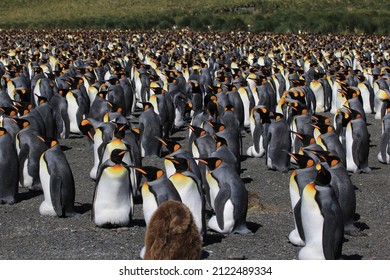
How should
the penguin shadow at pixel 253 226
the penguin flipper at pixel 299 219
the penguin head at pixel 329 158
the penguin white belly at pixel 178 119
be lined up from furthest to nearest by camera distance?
the penguin white belly at pixel 178 119 < the penguin shadow at pixel 253 226 < the penguin head at pixel 329 158 < the penguin flipper at pixel 299 219

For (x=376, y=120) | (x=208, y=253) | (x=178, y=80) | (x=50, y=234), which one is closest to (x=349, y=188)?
(x=208, y=253)

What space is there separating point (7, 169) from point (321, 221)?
120 inches

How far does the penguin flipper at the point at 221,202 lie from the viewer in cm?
527

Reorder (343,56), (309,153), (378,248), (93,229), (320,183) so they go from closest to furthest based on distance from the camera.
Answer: (320,183) < (378,248) < (93,229) < (309,153) < (343,56)

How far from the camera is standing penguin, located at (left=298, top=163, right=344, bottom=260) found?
4613 mm

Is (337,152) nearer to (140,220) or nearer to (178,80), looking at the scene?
(140,220)

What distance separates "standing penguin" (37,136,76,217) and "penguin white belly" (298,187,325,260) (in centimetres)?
208

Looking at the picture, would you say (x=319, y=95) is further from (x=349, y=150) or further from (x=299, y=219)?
(x=299, y=219)

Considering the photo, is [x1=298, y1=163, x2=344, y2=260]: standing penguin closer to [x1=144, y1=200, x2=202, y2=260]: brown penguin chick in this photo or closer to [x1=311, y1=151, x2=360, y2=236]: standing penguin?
[x1=311, y1=151, x2=360, y2=236]: standing penguin

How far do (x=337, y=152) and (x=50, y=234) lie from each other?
2956 mm

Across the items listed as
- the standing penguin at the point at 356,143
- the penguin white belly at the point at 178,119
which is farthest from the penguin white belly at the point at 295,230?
the penguin white belly at the point at 178,119

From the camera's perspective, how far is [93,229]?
5469 mm

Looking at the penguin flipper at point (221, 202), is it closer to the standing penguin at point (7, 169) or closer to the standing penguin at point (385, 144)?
the standing penguin at point (7, 169)

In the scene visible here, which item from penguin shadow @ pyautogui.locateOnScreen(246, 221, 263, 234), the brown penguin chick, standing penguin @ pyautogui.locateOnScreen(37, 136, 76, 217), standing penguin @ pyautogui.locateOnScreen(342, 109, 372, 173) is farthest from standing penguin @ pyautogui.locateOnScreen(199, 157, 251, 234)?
the brown penguin chick
